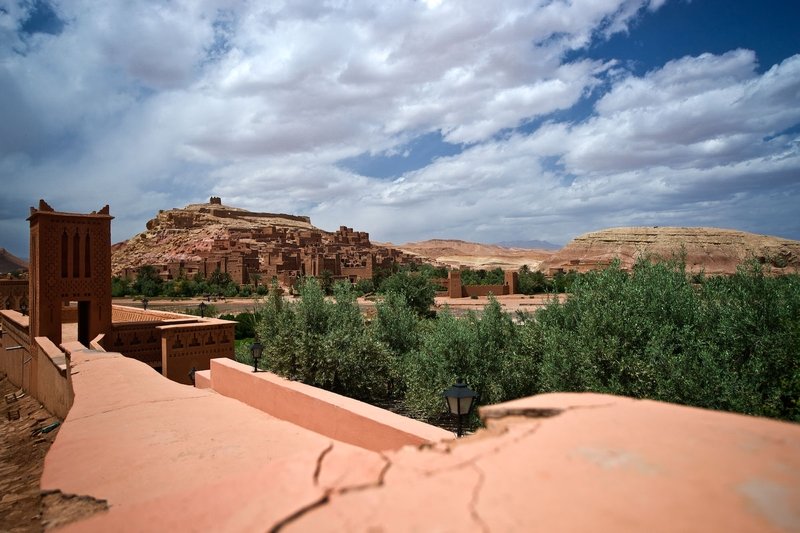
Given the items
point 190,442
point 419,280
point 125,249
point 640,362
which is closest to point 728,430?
point 190,442

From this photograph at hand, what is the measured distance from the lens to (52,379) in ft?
36.0

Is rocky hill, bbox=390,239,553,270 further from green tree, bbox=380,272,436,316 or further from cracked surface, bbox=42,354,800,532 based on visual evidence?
cracked surface, bbox=42,354,800,532

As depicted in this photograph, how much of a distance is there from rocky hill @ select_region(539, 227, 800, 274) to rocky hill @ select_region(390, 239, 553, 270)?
697cm

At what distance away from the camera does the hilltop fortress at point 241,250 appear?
2411 inches

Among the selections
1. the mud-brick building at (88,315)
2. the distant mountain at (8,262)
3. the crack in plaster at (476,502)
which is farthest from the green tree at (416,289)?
the distant mountain at (8,262)

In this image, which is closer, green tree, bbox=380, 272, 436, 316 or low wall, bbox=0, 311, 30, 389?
low wall, bbox=0, 311, 30, 389

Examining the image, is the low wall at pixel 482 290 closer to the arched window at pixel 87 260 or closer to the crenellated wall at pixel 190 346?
the crenellated wall at pixel 190 346

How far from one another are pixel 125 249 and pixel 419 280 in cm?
8513

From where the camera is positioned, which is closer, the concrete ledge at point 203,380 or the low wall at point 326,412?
the low wall at point 326,412

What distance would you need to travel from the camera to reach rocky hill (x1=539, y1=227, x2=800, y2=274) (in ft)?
208

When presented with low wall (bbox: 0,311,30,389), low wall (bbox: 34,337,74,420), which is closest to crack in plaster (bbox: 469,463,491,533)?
low wall (bbox: 34,337,74,420)

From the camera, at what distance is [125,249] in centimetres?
9444

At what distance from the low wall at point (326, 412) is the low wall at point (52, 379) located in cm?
299

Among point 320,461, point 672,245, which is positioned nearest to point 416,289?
point 320,461
